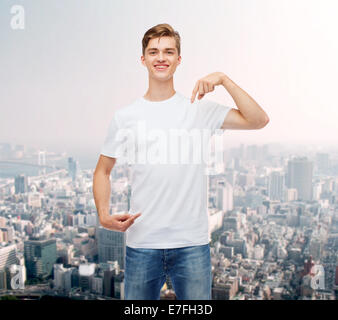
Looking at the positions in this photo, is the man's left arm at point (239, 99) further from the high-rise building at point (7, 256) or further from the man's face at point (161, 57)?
the high-rise building at point (7, 256)

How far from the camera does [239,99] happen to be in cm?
112

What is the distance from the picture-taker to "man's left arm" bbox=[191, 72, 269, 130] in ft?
3.61

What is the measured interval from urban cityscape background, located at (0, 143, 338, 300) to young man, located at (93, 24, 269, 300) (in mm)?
1778

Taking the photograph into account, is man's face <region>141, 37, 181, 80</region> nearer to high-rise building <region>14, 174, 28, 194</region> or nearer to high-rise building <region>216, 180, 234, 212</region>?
high-rise building <region>216, 180, 234, 212</region>

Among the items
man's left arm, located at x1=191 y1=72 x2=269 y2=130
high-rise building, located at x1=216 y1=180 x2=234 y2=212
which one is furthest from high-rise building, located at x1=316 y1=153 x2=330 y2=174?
man's left arm, located at x1=191 y1=72 x2=269 y2=130

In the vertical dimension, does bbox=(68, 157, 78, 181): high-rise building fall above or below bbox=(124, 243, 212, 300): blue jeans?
above

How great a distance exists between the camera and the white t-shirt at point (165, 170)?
1120 millimetres

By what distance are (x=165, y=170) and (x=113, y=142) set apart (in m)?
0.20

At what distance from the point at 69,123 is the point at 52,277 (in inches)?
55.4

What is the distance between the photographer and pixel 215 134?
4.06ft

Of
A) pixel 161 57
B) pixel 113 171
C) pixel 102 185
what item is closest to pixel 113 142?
pixel 102 185

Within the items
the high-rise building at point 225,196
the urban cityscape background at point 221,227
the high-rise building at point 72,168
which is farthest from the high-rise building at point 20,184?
the high-rise building at point 225,196

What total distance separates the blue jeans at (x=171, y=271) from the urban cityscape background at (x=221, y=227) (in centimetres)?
179
